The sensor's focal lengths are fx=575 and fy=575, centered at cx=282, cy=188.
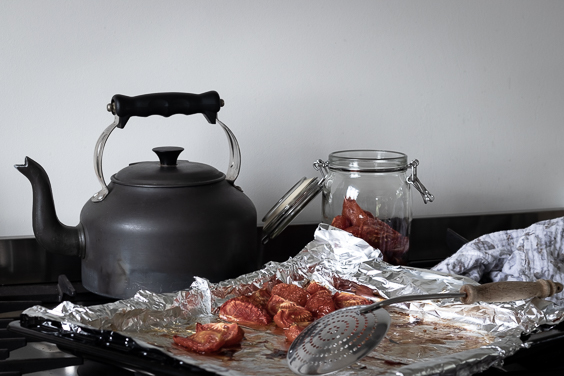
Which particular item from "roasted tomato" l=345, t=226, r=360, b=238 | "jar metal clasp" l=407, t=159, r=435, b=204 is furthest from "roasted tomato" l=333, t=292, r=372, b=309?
"jar metal clasp" l=407, t=159, r=435, b=204

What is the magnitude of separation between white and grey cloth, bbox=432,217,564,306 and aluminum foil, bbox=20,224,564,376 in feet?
0.34

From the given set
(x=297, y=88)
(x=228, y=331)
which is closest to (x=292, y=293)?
(x=228, y=331)

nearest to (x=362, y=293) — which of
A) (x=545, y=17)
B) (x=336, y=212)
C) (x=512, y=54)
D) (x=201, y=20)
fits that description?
(x=336, y=212)

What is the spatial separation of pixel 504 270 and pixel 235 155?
0.48 m

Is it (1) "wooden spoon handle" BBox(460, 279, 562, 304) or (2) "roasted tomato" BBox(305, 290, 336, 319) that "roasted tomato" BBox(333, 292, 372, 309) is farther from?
(1) "wooden spoon handle" BBox(460, 279, 562, 304)

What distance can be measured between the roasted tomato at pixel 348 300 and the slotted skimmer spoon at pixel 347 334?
151 mm

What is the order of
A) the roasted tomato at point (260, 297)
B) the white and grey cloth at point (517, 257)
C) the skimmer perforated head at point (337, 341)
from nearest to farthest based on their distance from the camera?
the skimmer perforated head at point (337, 341) → the roasted tomato at point (260, 297) → the white and grey cloth at point (517, 257)

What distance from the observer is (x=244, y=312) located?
79cm

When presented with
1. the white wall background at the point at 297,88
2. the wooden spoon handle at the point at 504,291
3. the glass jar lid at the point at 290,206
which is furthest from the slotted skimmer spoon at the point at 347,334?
the white wall background at the point at 297,88

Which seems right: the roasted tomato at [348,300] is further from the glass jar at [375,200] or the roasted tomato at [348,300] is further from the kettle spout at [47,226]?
the kettle spout at [47,226]

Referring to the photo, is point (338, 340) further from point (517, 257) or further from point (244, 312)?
point (517, 257)

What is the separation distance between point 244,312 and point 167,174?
0.24 meters

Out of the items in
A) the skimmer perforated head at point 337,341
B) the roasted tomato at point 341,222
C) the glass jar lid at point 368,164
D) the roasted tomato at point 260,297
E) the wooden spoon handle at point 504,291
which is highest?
the glass jar lid at point 368,164

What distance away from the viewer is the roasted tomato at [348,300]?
2.75 ft
